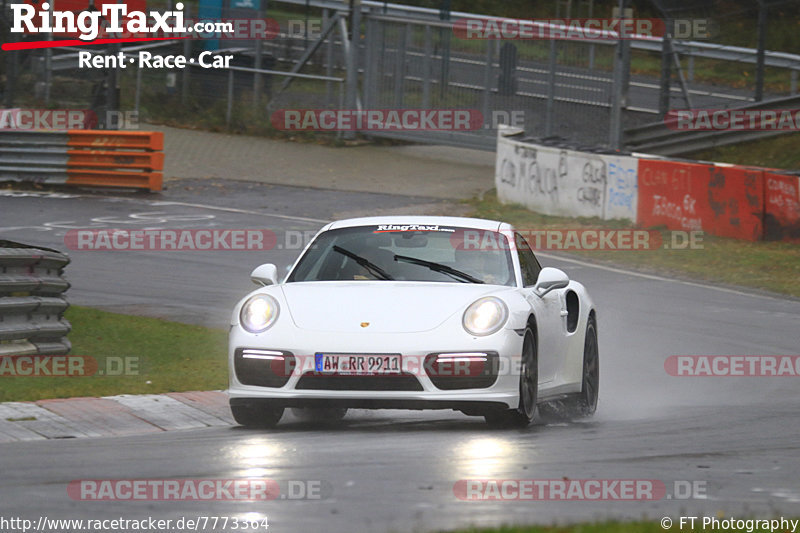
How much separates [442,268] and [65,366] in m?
3.31

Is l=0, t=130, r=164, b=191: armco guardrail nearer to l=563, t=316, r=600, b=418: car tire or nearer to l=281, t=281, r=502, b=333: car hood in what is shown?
l=563, t=316, r=600, b=418: car tire

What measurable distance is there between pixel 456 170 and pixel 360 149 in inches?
123

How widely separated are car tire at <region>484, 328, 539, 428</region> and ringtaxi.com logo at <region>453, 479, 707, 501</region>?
5.06 feet

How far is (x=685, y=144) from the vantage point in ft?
93.7

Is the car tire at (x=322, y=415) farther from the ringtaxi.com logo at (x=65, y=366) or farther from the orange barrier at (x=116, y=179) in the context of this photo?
the orange barrier at (x=116, y=179)

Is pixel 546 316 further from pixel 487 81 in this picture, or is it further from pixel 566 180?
pixel 487 81

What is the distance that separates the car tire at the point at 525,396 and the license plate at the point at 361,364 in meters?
0.70

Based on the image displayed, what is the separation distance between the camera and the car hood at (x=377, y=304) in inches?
307

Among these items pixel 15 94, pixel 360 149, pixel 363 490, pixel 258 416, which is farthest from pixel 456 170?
pixel 363 490

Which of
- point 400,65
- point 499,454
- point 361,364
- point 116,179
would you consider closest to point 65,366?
point 361,364

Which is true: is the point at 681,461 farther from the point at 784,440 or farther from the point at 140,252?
the point at 140,252

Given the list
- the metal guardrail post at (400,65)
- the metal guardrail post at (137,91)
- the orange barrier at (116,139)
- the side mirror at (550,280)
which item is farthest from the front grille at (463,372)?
the metal guardrail post at (137,91)

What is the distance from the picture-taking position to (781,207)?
19.9 meters

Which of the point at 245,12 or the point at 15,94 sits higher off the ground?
the point at 245,12
